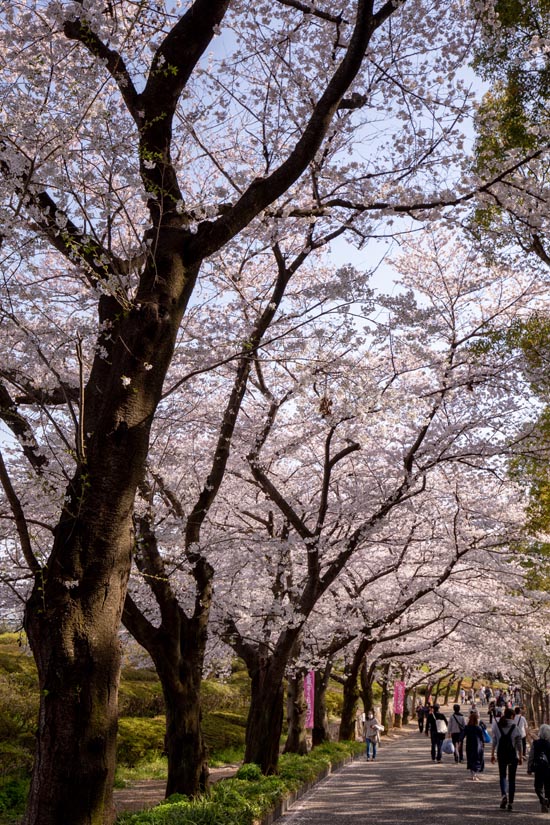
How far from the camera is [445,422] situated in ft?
45.3

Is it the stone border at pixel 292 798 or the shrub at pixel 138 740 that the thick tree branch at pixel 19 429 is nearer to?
the stone border at pixel 292 798

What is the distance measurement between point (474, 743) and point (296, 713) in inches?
187

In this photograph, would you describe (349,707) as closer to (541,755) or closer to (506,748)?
(506,748)

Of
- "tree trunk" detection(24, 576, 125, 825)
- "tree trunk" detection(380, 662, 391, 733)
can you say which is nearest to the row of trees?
"tree trunk" detection(24, 576, 125, 825)

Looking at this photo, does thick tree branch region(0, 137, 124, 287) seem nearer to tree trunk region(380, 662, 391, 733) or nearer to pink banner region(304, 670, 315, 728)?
pink banner region(304, 670, 315, 728)

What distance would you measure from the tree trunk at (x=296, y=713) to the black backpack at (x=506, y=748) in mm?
7210

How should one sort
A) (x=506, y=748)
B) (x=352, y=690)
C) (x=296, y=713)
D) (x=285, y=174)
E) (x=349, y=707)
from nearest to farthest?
(x=285, y=174)
(x=506, y=748)
(x=296, y=713)
(x=352, y=690)
(x=349, y=707)

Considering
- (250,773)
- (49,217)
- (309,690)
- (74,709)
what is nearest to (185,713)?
(250,773)

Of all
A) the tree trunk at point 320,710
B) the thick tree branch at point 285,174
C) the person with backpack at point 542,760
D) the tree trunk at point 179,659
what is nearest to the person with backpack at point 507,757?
the person with backpack at point 542,760

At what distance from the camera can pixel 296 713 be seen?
18.5m

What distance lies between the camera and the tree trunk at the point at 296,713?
1838 centimetres

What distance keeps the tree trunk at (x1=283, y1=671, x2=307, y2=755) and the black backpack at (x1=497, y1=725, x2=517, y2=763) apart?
7.21m

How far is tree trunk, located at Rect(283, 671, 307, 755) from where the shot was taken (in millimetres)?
18375

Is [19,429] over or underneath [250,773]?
over
